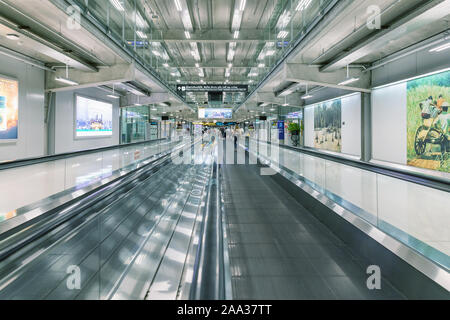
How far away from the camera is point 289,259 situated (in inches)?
155

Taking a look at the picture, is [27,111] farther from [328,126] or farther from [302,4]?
[328,126]

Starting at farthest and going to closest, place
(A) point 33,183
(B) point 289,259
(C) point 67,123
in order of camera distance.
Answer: (C) point 67,123 < (A) point 33,183 < (B) point 289,259

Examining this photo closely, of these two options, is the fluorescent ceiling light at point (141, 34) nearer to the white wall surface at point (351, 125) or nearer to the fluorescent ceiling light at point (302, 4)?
the fluorescent ceiling light at point (302, 4)

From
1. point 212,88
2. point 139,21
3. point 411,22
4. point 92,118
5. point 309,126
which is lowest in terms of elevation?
point 92,118

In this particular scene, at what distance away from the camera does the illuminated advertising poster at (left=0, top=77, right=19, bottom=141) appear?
9.60 metres

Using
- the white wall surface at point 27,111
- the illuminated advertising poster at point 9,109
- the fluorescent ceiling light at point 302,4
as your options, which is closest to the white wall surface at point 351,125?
the fluorescent ceiling light at point 302,4

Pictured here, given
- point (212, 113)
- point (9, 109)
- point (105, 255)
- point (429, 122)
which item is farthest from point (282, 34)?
point (212, 113)

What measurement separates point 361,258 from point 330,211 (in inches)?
49.7

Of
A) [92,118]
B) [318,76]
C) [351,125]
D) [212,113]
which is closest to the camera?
[318,76]

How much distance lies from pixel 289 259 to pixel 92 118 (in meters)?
16.2

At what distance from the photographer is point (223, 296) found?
248 centimetres

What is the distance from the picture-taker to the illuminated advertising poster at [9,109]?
9.60 meters

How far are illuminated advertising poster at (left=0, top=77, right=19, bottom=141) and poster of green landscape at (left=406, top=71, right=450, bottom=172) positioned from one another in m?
15.4
